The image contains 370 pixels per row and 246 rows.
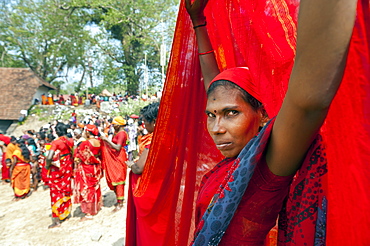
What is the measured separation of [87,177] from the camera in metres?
5.52

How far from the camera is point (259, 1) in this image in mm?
1200

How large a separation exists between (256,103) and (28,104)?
74.4ft

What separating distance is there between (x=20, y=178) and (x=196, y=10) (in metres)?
7.89

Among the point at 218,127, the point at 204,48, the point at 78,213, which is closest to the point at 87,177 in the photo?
the point at 78,213

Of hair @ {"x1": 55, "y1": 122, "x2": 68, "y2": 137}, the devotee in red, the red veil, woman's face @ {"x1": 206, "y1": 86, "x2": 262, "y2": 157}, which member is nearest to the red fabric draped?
the red veil

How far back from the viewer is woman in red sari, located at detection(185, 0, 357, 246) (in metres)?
0.45

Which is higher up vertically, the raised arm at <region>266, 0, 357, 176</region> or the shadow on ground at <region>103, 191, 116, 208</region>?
the raised arm at <region>266, 0, 357, 176</region>

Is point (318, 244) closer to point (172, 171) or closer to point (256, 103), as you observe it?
point (256, 103)

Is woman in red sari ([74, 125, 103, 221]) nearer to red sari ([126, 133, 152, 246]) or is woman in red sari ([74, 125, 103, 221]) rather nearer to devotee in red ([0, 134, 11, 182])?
red sari ([126, 133, 152, 246])

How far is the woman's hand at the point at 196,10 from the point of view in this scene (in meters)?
1.32

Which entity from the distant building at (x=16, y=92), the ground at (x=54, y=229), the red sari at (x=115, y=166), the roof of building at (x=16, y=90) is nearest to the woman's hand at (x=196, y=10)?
the ground at (x=54, y=229)

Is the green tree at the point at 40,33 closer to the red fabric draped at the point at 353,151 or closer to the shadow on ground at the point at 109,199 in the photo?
the shadow on ground at the point at 109,199

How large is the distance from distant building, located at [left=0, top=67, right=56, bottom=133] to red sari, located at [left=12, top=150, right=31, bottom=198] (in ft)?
44.0

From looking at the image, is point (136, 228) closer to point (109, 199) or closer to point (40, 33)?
point (109, 199)
